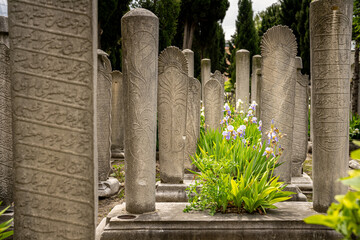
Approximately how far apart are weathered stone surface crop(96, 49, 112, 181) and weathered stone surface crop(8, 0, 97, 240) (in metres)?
3.29

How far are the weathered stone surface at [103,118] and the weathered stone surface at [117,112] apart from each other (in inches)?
83.1

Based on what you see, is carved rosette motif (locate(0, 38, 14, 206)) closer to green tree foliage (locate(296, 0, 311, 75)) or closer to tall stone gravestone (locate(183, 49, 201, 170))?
tall stone gravestone (locate(183, 49, 201, 170))

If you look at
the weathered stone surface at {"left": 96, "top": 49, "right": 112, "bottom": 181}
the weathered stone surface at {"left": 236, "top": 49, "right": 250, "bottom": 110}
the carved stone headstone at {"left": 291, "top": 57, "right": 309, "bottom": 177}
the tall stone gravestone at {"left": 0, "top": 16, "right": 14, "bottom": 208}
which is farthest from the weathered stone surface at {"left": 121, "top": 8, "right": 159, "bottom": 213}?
the weathered stone surface at {"left": 236, "top": 49, "right": 250, "bottom": 110}

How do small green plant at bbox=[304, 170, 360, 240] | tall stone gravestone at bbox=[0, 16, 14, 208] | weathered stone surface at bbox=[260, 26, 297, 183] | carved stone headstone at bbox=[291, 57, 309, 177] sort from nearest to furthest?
small green plant at bbox=[304, 170, 360, 240]
tall stone gravestone at bbox=[0, 16, 14, 208]
weathered stone surface at bbox=[260, 26, 297, 183]
carved stone headstone at bbox=[291, 57, 309, 177]

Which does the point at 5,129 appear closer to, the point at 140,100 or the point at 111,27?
the point at 140,100

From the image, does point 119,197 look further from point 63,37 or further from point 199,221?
point 63,37

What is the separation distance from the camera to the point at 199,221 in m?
3.12

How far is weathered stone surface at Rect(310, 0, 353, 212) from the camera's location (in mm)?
3145

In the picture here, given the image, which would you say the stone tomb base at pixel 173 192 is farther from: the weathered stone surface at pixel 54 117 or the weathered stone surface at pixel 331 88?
the weathered stone surface at pixel 54 117

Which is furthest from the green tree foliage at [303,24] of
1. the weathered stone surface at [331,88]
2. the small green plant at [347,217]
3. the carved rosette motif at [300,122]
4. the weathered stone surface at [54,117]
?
the small green plant at [347,217]

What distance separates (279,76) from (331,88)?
3.68ft

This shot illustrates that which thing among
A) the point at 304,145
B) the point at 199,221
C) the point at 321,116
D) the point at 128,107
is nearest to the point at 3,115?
the point at 128,107

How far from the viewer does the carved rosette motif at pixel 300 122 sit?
5211 mm

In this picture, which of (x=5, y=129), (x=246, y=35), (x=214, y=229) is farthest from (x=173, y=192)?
(x=246, y=35)
